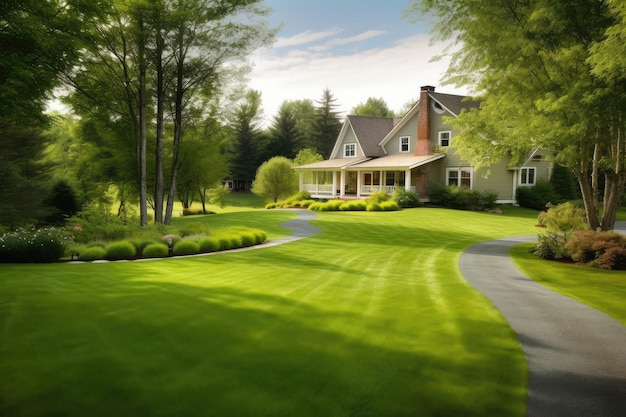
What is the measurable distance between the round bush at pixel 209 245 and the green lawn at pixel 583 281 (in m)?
9.17

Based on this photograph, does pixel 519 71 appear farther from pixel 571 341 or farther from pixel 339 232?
pixel 339 232

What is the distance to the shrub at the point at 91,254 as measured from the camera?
1208 centimetres

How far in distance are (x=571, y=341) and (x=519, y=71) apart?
29.8ft

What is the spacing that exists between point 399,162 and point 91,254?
2657cm

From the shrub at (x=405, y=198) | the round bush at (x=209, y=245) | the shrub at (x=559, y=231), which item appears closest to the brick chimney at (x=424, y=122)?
the shrub at (x=405, y=198)

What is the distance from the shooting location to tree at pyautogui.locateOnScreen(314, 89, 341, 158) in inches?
2660

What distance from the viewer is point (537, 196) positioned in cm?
3369

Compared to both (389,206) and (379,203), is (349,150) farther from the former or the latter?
(389,206)

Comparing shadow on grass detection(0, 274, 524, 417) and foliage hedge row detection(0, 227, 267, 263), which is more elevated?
foliage hedge row detection(0, 227, 267, 263)

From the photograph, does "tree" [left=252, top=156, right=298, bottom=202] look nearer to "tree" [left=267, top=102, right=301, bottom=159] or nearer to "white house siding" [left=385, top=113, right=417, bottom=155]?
"white house siding" [left=385, top=113, right=417, bottom=155]

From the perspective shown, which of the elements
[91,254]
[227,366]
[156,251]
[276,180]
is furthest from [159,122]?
[276,180]

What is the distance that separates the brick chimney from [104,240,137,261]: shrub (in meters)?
27.9

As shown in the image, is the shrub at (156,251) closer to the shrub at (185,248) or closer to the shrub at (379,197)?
the shrub at (185,248)


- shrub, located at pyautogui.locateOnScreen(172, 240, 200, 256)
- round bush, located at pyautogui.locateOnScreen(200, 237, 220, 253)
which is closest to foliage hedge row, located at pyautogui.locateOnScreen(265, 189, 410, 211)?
round bush, located at pyautogui.locateOnScreen(200, 237, 220, 253)
